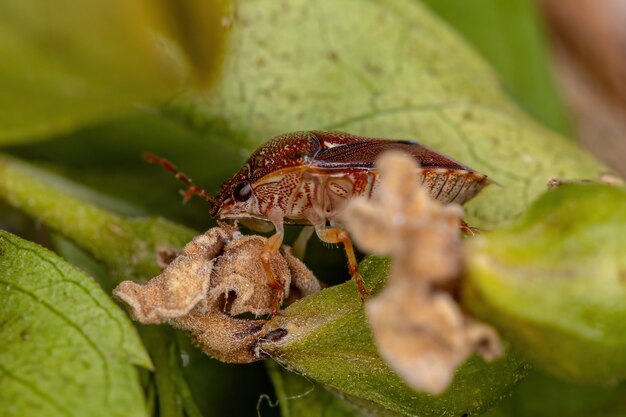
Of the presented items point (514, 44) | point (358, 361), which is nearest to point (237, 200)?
point (358, 361)

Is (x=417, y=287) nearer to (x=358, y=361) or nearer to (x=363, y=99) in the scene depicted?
(x=358, y=361)

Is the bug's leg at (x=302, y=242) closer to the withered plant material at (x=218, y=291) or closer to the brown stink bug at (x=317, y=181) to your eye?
the brown stink bug at (x=317, y=181)

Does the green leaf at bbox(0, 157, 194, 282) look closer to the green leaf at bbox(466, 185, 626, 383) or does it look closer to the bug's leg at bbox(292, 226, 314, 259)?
the bug's leg at bbox(292, 226, 314, 259)

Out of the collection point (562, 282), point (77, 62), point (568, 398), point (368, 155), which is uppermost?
point (562, 282)

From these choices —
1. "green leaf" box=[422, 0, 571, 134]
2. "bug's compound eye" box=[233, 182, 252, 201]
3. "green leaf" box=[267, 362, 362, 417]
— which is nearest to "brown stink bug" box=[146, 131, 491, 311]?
"bug's compound eye" box=[233, 182, 252, 201]

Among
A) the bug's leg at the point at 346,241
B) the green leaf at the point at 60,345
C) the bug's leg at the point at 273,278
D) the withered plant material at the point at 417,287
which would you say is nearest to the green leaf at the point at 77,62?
the green leaf at the point at 60,345
